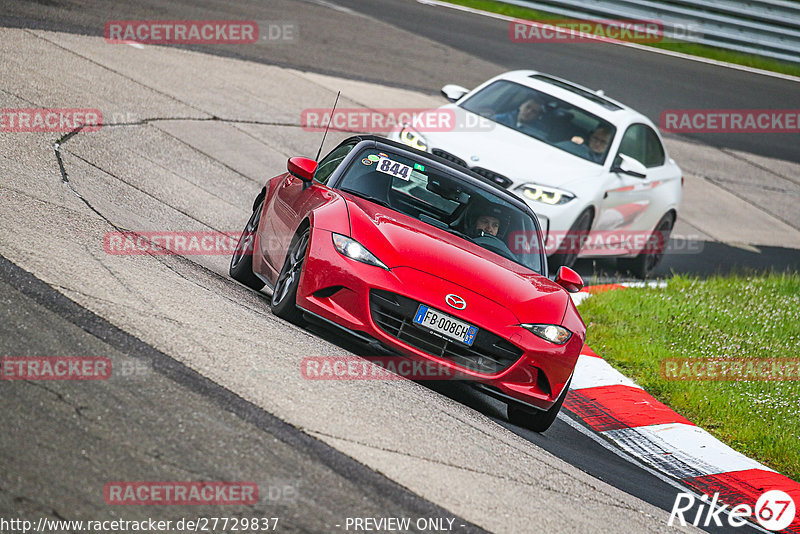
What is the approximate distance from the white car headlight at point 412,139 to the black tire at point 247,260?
3.12 m

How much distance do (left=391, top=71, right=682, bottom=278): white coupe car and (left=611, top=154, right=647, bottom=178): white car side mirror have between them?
0.01 metres

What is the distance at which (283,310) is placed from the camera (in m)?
7.01

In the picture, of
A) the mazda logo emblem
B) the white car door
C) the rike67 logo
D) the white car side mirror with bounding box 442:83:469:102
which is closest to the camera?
the rike67 logo

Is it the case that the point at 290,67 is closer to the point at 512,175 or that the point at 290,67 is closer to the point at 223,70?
the point at 223,70

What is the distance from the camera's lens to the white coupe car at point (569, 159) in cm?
1105

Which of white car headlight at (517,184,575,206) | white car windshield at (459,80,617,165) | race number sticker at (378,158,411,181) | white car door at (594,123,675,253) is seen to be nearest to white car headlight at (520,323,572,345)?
race number sticker at (378,158,411,181)

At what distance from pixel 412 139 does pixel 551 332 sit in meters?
5.20

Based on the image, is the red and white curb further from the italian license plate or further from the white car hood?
the white car hood

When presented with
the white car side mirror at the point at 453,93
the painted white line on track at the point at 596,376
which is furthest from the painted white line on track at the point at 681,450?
the white car side mirror at the point at 453,93

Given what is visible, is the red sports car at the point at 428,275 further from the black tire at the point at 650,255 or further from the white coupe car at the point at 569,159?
the black tire at the point at 650,255

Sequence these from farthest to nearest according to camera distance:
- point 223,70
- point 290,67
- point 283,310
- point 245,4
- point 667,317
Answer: point 245,4 < point 290,67 < point 223,70 < point 667,317 < point 283,310

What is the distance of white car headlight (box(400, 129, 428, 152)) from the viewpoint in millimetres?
11406

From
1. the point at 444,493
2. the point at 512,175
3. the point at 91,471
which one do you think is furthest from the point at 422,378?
the point at 512,175

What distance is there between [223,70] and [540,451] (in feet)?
35.6
